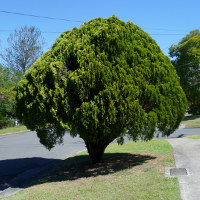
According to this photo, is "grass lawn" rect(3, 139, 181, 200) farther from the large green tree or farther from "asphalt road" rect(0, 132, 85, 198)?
the large green tree

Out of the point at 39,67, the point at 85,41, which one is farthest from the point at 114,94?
the point at 39,67

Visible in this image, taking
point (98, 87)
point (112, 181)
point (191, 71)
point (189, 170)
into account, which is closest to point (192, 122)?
point (191, 71)

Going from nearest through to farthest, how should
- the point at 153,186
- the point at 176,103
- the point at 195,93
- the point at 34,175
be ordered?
1. the point at 153,186
2. the point at 176,103
3. the point at 34,175
4. the point at 195,93

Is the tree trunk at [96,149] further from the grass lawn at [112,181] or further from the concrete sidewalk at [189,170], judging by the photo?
the concrete sidewalk at [189,170]

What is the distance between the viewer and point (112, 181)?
6.59 m

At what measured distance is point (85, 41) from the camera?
7.56 metres

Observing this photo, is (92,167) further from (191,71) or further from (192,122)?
(191,71)

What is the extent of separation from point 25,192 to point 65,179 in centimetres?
124

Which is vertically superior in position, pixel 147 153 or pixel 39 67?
pixel 39 67

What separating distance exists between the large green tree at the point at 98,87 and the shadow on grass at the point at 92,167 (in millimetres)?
895

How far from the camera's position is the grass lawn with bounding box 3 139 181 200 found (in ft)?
17.9

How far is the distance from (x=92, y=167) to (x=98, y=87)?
2.69 metres

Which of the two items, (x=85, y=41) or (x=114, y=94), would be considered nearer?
(x=114, y=94)

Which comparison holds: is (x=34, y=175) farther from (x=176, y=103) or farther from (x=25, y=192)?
(x=176, y=103)
